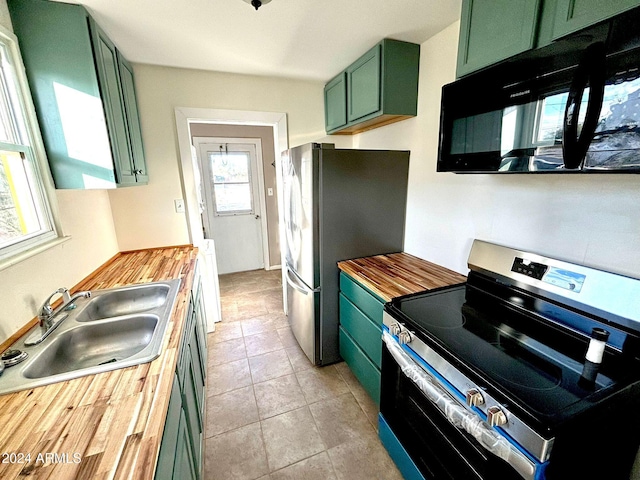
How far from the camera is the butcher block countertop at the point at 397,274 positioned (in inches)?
61.4

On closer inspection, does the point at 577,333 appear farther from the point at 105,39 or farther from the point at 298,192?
the point at 105,39

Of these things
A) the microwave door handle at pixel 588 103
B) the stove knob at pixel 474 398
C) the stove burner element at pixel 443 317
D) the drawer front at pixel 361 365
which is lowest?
the drawer front at pixel 361 365

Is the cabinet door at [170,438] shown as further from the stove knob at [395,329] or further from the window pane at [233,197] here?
the window pane at [233,197]

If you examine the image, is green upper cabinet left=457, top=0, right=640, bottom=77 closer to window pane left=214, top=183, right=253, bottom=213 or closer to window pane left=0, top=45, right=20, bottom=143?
window pane left=0, top=45, right=20, bottom=143

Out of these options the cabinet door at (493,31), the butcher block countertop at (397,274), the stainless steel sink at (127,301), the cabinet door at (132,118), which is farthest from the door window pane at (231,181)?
the cabinet door at (493,31)

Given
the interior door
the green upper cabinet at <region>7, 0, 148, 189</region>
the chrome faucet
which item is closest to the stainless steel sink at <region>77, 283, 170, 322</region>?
the chrome faucet

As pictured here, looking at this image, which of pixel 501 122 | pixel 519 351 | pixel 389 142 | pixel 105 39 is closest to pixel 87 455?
pixel 519 351

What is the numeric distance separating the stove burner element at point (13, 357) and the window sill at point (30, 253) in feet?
1.06

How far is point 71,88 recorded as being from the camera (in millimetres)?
1454

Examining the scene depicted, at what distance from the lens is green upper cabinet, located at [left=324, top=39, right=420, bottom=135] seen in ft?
6.11

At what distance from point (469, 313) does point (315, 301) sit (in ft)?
3.49

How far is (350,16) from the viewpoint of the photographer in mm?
1546

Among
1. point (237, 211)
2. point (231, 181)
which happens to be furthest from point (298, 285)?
point (231, 181)

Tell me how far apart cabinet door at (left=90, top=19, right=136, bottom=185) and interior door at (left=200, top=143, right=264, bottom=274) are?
2068 mm
